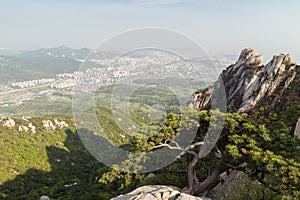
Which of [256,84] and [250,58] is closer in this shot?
[256,84]

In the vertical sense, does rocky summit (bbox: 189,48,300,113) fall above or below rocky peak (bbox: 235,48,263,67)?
below

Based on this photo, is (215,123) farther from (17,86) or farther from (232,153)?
(17,86)

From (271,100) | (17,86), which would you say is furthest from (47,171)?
(17,86)

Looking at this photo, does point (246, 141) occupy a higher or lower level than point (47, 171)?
higher

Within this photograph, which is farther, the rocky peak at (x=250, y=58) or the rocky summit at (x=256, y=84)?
the rocky peak at (x=250, y=58)

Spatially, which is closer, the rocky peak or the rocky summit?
the rocky summit

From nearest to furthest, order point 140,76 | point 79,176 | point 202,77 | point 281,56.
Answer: point 202,77
point 140,76
point 281,56
point 79,176

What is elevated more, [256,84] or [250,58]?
[250,58]

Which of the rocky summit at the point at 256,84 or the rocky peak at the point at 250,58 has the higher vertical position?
the rocky peak at the point at 250,58
